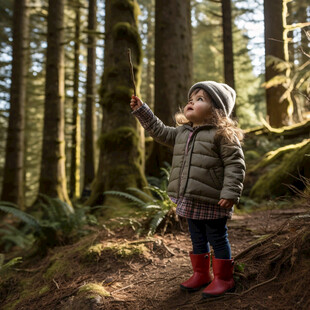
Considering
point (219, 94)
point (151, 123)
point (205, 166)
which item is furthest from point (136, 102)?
point (205, 166)

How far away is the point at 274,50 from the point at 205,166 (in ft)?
29.3

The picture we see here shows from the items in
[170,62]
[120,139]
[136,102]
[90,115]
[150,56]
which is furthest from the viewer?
[150,56]

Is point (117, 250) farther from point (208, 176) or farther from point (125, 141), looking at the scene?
point (125, 141)

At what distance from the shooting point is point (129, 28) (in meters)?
6.20

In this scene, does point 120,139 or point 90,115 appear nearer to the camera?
point 120,139

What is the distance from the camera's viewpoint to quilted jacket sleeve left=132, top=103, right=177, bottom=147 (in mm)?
2783

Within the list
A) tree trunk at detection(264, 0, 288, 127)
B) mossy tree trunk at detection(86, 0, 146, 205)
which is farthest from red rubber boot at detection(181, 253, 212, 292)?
tree trunk at detection(264, 0, 288, 127)

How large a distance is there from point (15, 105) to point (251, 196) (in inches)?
→ 337

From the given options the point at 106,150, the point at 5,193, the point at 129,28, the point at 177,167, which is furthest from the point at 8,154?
the point at 177,167

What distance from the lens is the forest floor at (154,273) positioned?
2139 mm

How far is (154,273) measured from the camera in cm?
307

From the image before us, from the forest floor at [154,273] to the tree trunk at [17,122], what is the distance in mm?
6058

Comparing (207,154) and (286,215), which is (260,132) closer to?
(286,215)

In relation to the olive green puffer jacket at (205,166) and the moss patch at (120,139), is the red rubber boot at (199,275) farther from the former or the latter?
the moss patch at (120,139)
